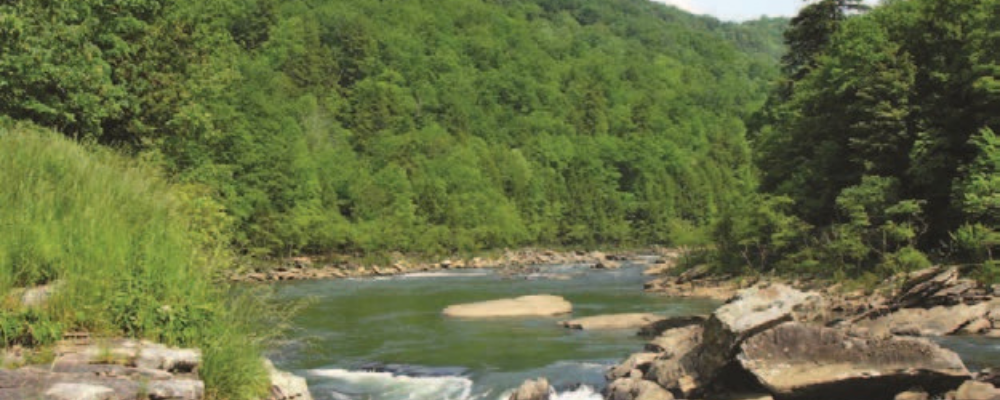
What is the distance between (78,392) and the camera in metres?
7.41

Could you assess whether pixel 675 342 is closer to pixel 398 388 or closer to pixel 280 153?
A: pixel 398 388

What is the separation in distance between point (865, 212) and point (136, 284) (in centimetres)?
3255

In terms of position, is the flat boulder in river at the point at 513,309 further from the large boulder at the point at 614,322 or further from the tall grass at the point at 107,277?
the tall grass at the point at 107,277

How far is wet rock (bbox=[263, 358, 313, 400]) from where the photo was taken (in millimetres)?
10500

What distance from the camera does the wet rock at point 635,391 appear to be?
15484 millimetres

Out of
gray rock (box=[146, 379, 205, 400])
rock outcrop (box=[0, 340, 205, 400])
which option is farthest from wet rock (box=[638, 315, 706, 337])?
gray rock (box=[146, 379, 205, 400])

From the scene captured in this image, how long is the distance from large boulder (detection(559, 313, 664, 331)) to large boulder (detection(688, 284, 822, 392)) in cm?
1007

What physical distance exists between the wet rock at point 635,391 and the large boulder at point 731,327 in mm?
784

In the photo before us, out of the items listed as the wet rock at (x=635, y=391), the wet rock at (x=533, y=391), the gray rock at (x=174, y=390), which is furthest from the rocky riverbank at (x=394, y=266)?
the gray rock at (x=174, y=390)

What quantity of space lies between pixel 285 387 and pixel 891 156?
1345 inches

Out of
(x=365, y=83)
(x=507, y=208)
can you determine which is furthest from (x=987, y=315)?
(x=365, y=83)

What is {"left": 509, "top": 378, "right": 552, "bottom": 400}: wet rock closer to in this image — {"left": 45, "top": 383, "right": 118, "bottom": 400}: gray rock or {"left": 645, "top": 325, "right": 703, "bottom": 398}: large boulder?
{"left": 645, "top": 325, "right": 703, "bottom": 398}: large boulder

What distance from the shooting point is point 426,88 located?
155 metres

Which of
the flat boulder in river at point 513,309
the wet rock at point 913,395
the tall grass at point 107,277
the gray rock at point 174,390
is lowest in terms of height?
the wet rock at point 913,395
